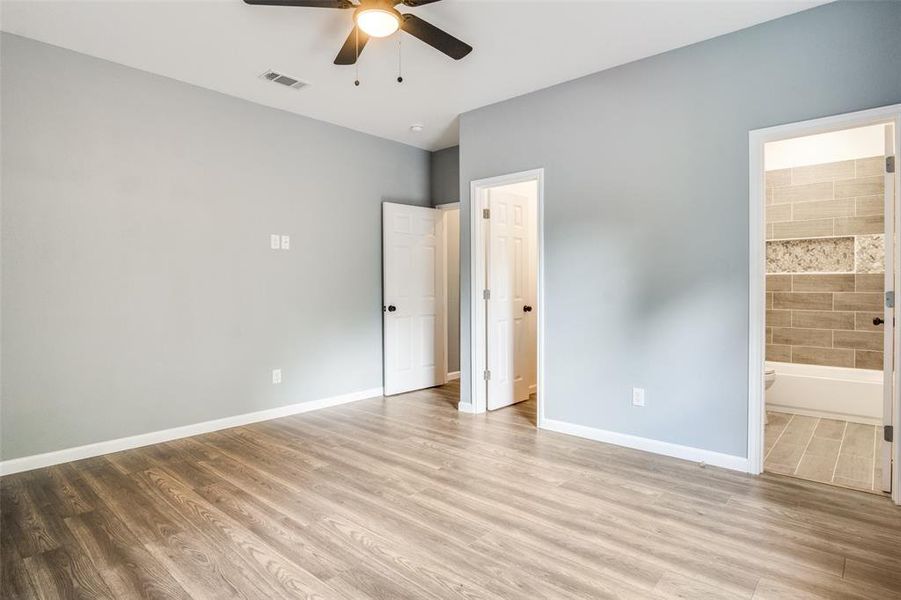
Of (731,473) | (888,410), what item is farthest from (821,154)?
(731,473)

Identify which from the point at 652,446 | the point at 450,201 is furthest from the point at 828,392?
the point at 450,201

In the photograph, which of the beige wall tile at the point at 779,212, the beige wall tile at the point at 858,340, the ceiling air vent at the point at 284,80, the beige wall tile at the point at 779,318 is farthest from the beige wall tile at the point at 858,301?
the ceiling air vent at the point at 284,80

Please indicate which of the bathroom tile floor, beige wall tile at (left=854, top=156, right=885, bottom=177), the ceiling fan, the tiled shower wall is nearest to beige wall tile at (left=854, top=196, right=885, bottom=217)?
the tiled shower wall

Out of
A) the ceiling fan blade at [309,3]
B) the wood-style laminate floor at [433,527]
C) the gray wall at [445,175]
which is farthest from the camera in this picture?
the gray wall at [445,175]

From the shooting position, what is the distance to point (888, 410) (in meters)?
2.70

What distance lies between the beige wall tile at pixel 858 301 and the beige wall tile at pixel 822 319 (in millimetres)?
75

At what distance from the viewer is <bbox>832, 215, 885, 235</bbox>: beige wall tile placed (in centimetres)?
441

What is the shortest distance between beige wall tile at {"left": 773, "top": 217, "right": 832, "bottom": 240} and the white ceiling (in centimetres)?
262

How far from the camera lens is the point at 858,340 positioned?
447cm

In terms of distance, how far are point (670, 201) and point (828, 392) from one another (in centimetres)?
265

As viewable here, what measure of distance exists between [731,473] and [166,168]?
454cm

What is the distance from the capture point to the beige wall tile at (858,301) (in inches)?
174

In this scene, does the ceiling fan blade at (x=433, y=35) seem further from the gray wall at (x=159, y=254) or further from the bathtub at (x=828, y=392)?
the bathtub at (x=828, y=392)

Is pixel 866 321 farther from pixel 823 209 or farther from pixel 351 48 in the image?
pixel 351 48
